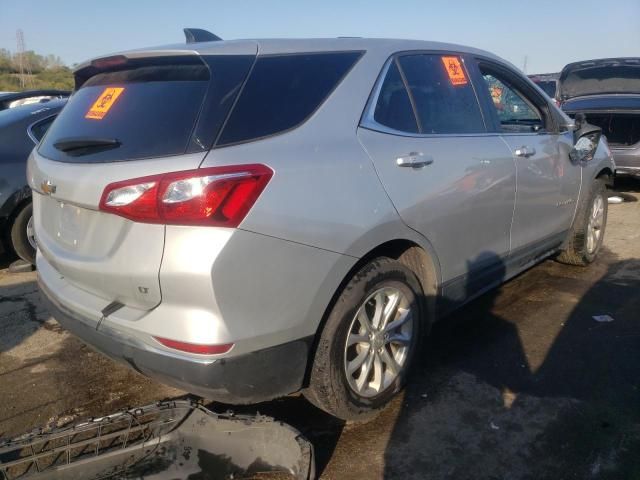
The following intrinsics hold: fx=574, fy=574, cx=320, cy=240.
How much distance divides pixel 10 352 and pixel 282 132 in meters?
2.54

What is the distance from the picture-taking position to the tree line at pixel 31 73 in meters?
40.1

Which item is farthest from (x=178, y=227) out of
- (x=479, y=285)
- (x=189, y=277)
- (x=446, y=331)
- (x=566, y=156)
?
(x=566, y=156)

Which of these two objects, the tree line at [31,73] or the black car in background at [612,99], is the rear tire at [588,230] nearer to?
the black car in background at [612,99]

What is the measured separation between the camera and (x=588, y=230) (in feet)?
15.7

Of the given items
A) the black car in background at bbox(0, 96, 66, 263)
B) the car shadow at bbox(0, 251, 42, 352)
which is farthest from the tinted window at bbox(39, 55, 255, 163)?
the black car in background at bbox(0, 96, 66, 263)

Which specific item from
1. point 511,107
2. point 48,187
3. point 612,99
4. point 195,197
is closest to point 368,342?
point 195,197

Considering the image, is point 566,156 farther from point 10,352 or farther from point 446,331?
point 10,352

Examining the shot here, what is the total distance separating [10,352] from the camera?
3668mm

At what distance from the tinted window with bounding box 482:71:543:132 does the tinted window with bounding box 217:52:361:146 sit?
4.61 ft

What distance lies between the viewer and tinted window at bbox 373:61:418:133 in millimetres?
2787

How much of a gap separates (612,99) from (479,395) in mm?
6806

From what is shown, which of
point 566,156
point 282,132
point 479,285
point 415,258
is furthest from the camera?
point 566,156

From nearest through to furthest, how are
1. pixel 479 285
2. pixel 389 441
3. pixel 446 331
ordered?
pixel 389 441
pixel 479 285
pixel 446 331

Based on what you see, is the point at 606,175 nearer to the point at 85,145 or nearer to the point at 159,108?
the point at 159,108
